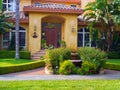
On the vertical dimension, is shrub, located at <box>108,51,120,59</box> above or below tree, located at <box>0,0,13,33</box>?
below

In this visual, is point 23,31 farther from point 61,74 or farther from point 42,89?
point 42,89

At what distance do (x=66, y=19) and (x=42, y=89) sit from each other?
697 inches

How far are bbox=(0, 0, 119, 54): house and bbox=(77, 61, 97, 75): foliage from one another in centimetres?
936

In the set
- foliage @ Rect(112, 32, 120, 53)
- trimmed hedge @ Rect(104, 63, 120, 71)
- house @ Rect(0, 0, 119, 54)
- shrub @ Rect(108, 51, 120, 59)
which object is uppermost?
house @ Rect(0, 0, 119, 54)

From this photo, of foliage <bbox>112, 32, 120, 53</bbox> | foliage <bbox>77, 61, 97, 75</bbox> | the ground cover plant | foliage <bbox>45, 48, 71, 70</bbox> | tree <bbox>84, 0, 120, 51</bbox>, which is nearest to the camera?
foliage <bbox>77, 61, 97, 75</bbox>

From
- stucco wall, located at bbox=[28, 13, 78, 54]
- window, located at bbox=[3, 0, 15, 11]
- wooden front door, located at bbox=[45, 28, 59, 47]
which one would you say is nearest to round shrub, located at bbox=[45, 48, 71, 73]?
stucco wall, located at bbox=[28, 13, 78, 54]

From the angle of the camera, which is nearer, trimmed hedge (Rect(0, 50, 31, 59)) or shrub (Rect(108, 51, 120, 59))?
trimmed hedge (Rect(0, 50, 31, 59))

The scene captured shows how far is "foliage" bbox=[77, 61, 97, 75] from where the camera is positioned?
19234mm

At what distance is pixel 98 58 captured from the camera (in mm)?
19797

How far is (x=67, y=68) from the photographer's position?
1914 centimetres

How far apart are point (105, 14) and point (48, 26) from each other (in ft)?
20.7

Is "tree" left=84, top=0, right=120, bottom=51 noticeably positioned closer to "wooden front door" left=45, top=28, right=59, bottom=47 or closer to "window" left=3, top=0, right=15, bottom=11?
"wooden front door" left=45, top=28, right=59, bottom=47

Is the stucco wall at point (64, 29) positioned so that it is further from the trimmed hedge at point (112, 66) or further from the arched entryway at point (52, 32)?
the trimmed hedge at point (112, 66)

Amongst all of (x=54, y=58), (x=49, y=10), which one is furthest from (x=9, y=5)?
(x=54, y=58)
